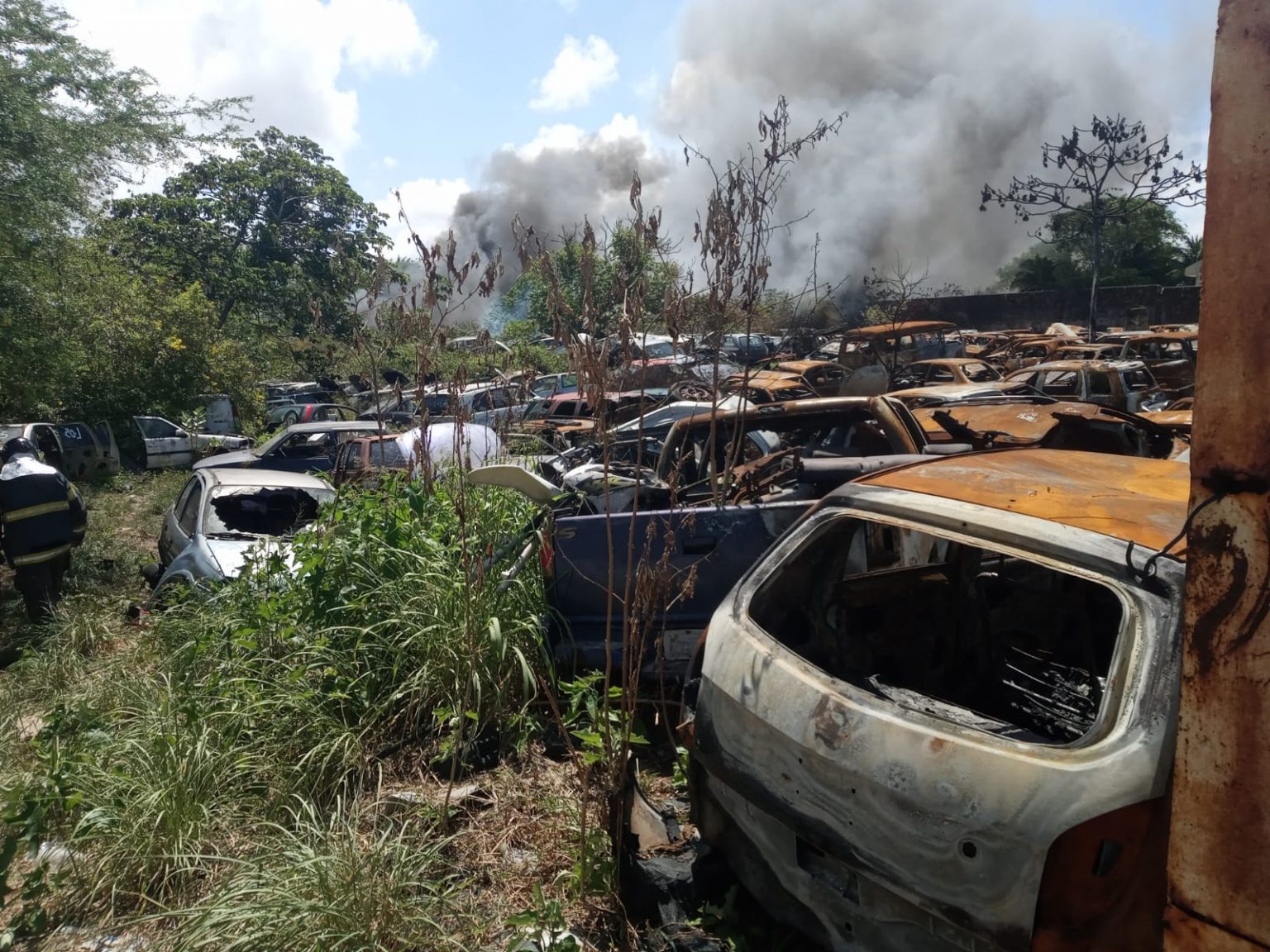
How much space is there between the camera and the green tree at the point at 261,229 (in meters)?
26.0

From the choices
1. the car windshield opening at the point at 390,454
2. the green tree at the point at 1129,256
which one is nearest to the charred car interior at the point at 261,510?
the car windshield opening at the point at 390,454

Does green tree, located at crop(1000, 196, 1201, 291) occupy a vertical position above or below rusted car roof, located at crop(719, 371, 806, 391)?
above

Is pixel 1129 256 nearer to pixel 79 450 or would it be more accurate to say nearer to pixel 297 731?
pixel 79 450

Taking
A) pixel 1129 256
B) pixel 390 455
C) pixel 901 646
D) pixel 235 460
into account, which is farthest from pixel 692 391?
pixel 1129 256

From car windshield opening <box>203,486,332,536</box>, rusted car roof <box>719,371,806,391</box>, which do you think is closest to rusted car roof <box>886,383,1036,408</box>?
rusted car roof <box>719,371,806,391</box>

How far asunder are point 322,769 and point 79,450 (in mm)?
12271

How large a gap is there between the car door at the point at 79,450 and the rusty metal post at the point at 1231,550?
1483 centimetres

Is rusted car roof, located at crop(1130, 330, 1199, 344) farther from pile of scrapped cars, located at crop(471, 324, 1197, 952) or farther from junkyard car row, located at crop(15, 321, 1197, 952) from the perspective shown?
pile of scrapped cars, located at crop(471, 324, 1197, 952)

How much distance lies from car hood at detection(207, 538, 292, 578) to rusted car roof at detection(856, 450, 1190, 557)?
3835 mm

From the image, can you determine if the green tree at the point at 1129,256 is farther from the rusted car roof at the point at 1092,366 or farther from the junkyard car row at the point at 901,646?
→ the junkyard car row at the point at 901,646

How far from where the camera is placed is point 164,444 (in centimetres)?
1606

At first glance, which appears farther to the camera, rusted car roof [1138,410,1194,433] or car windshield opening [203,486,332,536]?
rusted car roof [1138,410,1194,433]

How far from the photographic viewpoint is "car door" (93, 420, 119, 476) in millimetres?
13955

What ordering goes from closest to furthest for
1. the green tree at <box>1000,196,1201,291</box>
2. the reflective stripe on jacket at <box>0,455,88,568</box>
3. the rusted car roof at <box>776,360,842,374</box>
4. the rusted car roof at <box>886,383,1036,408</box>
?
1. the reflective stripe on jacket at <box>0,455,88,568</box>
2. the rusted car roof at <box>886,383,1036,408</box>
3. the rusted car roof at <box>776,360,842,374</box>
4. the green tree at <box>1000,196,1201,291</box>
